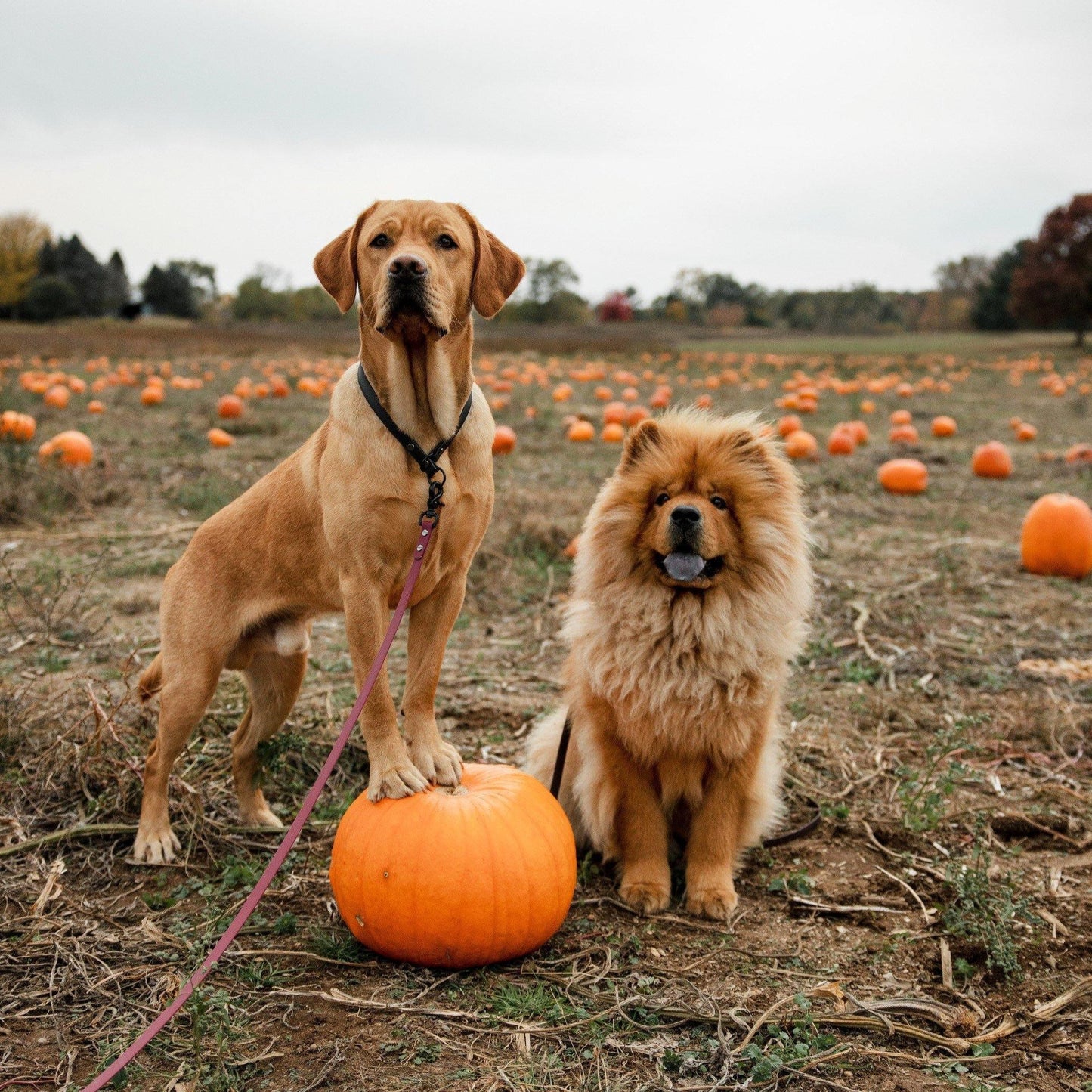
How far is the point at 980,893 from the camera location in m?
3.28

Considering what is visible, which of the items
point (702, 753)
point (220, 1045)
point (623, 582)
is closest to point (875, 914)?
point (702, 753)

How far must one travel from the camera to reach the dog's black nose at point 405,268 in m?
3.18

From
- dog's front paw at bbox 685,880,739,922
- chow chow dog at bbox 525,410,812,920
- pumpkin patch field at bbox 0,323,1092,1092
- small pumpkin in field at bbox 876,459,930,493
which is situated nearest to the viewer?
pumpkin patch field at bbox 0,323,1092,1092

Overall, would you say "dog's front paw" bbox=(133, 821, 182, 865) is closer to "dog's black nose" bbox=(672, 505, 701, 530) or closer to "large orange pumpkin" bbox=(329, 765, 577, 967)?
"large orange pumpkin" bbox=(329, 765, 577, 967)

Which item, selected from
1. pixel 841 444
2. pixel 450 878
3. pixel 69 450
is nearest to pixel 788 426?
pixel 841 444

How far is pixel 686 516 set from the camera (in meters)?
3.50

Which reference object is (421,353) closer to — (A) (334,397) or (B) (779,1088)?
(A) (334,397)

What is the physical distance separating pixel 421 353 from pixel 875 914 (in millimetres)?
2513

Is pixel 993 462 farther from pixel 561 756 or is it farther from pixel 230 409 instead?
pixel 230 409

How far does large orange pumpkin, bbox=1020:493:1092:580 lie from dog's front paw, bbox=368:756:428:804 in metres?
6.12

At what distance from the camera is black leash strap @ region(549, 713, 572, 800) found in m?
3.94

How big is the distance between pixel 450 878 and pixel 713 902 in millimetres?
1055

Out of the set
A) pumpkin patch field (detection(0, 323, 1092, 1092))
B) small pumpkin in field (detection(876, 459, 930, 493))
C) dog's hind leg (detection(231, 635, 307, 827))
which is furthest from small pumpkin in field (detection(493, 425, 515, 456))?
dog's hind leg (detection(231, 635, 307, 827))

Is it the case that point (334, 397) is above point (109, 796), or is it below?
above
